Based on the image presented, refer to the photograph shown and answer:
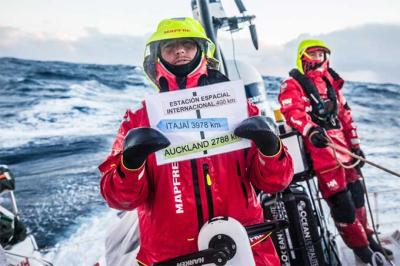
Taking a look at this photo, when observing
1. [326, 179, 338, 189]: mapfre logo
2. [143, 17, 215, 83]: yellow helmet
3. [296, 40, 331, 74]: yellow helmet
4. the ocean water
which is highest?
[143, 17, 215, 83]: yellow helmet

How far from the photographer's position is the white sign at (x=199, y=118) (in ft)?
3.91

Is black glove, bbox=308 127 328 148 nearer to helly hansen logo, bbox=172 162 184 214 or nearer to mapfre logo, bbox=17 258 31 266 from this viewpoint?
helly hansen logo, bbox=172 162 184 214

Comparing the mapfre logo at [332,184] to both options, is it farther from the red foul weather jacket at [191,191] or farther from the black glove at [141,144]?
the black glove at [141,144]

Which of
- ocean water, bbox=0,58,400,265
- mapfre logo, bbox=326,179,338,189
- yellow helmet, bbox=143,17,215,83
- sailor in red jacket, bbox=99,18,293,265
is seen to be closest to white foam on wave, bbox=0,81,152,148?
ocean water, bbox=0,58,400,265

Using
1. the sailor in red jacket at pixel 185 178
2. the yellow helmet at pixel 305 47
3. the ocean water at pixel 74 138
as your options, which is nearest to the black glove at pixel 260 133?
the sailor in red jacket at pixel 185 178

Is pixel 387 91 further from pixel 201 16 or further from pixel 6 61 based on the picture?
pixel 6 61

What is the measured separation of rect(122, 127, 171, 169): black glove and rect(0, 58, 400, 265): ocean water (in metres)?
0.34

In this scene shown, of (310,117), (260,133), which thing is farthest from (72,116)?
(260,133)

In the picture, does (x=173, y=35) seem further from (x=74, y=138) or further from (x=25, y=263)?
(x=74, y=138)

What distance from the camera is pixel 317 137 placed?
258 centimetres

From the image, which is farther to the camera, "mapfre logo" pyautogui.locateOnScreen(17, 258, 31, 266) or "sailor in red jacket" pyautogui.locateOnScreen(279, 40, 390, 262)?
"sailor in red jacket" pyautogui.locateOnScreen(279, 40, 390, 262)

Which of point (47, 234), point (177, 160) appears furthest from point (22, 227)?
point (47, 234)

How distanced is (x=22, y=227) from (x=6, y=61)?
18296 millimetres

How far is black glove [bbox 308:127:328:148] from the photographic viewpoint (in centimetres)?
254
